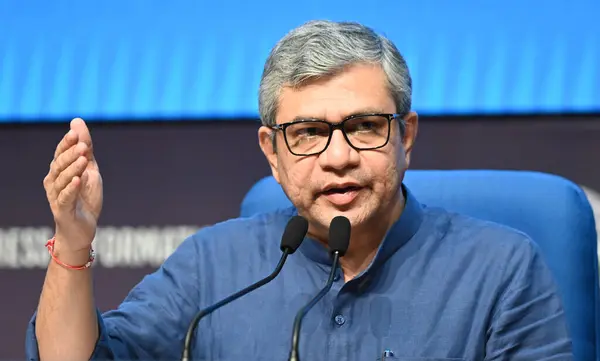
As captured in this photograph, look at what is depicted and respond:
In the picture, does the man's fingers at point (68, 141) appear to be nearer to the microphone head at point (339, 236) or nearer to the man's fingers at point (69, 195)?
the man's fingers at point (69, 195)

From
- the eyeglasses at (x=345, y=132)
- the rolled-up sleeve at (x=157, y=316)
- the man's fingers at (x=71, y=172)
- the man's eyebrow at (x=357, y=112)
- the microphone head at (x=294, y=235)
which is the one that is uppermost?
the man's eyebrow at (x=357, y=112)

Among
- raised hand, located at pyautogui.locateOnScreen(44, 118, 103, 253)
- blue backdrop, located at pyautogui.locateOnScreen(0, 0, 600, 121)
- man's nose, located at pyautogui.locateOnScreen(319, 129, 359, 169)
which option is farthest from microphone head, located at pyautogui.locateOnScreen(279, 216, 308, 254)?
blue backdrop, located at pyautogui.locateOnScreen(0, 0, 600, 121)

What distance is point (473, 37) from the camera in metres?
2.43

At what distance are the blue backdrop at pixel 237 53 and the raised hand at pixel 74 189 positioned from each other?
40.4 inches

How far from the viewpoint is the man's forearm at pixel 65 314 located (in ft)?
5.02

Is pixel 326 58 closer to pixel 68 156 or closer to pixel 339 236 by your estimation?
pixel 339 236

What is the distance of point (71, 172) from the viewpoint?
1446 mm

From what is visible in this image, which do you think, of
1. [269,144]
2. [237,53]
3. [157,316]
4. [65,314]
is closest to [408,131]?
[269,144]

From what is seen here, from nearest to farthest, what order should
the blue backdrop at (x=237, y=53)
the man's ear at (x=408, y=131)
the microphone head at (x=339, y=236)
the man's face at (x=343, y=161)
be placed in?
the microphone head at (x=339, y=236)
the man's face at (x=343, y=161)
the man's ear at (x=408, y=131)
the blue backdrop at (x=237, y=53)

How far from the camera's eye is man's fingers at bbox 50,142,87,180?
56.6 inches

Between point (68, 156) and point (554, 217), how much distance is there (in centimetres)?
93

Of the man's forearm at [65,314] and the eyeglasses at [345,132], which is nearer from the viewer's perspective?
the man's forearm at [65,314]


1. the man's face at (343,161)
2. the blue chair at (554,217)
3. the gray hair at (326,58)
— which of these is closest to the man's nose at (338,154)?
the man's face at (343,161)

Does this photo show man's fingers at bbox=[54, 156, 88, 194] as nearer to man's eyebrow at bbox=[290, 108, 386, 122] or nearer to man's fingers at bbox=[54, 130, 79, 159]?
man's fingers at bbox=[54, 130, 79, 159]
